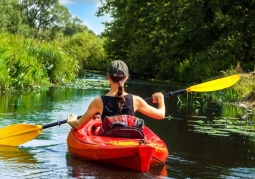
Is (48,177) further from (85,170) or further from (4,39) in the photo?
(4,39)

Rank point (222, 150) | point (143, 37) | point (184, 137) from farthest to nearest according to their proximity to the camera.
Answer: point (143, 37)
point (184, 137)
point (222, 150)

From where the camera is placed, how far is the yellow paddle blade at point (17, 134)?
27.0 ft

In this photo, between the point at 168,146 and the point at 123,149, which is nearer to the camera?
the point at 123,149

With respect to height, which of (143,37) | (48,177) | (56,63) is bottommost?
(48,177)

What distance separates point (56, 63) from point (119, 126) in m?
14.3

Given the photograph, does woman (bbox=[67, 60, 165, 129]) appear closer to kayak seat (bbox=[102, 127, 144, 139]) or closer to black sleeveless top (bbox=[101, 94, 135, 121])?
black sleeveless top (bbox=[101, 94, 135, 121])

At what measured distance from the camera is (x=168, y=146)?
867 cm

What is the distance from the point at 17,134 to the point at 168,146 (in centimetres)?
226

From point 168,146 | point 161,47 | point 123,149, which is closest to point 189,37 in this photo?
point 161,47

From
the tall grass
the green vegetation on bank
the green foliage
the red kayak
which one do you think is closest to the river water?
the red kayak

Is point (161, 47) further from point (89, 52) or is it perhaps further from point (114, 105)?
point (114, 105)

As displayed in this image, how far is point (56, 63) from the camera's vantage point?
2066 cm

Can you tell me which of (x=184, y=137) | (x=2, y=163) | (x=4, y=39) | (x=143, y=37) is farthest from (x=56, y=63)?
(x=143, y=37)

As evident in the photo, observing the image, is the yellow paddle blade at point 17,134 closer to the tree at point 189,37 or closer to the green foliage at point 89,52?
the tree at point 189,37
